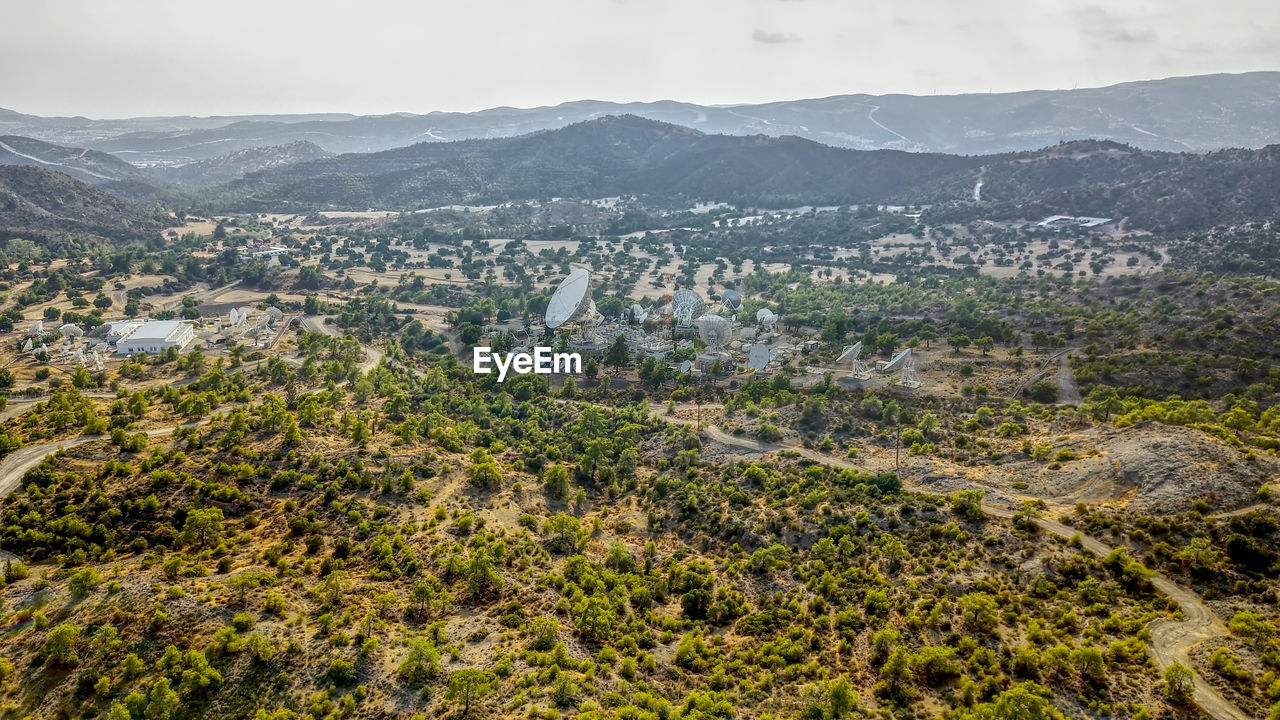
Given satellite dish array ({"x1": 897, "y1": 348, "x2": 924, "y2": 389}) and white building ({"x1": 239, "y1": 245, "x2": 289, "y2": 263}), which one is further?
white building ({"x1": 239, "y1": 245, "x2": 289, "y2": 263})

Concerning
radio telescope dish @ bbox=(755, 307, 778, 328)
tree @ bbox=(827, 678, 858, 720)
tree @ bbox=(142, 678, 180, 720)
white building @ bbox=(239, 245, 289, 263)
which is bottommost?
tree @ bbox=(827, 678, 858, 720)

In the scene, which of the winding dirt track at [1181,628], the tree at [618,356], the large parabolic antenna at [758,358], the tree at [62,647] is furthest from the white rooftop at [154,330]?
the winding dirt track at [1181,628]

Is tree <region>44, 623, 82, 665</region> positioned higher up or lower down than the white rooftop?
lower down

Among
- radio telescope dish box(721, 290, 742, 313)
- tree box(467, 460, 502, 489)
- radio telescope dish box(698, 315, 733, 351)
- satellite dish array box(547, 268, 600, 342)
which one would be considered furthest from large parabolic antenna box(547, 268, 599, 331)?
tree box(467, 460, 502, 489)

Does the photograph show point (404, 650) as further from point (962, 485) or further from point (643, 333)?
point (643, 333)

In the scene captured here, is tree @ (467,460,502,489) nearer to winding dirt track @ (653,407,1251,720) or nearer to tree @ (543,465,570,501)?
tree @ (543,465,570,501)

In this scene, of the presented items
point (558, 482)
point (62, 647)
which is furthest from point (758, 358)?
point (62, 647)

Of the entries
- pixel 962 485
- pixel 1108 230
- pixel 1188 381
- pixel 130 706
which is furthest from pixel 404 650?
pixel 1108 230
